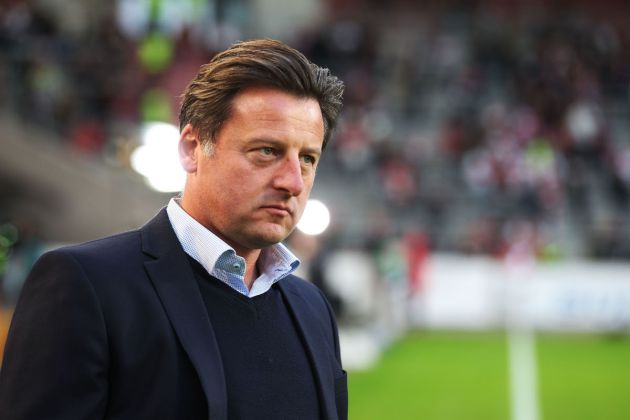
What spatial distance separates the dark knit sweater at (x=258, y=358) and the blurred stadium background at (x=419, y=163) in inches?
468

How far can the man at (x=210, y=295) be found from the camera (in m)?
2.30

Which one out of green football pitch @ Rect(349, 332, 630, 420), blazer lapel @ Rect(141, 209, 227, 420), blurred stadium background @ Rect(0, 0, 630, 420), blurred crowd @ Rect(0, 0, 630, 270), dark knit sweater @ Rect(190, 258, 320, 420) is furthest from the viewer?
blurred crowd @ Rect(0, 0, 630, 270)

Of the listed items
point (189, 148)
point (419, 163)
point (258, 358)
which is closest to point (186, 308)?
point (258, 358)

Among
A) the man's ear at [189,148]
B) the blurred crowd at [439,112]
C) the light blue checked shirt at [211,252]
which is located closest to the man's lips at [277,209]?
the light blue checked shirt at [211,252]

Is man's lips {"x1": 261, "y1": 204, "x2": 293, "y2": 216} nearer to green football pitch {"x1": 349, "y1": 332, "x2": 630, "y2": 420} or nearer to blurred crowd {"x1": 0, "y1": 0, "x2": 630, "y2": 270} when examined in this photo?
green football pitch {"x1": 349, "y1": 332, "x2": 630, "y2": 420}

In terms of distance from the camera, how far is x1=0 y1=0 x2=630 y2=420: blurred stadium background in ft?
64.1

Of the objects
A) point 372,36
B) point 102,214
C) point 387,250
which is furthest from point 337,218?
point 372,36

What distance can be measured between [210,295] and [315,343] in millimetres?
370

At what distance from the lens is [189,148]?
2742 mm

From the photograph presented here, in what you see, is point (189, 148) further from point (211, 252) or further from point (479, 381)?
point (479, 381)

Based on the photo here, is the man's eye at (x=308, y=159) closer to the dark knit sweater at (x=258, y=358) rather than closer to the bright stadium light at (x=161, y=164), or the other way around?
the dark knit sweater at (x=258, y=358)

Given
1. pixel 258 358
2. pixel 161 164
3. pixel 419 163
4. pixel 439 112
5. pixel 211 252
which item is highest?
pixel 439 112

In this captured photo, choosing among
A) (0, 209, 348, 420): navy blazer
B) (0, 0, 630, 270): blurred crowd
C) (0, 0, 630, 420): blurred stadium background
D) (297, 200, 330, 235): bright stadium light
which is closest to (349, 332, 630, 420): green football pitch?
(0, 0, 630, 420): blurred stadium background

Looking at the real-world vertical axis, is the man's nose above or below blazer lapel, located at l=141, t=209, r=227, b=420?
above
